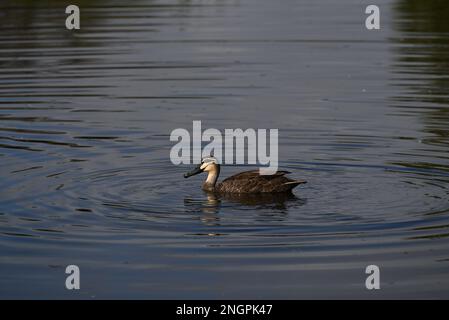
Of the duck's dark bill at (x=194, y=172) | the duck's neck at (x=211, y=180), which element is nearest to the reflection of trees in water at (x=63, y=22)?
the duck's dark bill at (x=194, y=172)

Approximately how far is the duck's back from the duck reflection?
0.06m

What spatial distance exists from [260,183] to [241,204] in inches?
21.1

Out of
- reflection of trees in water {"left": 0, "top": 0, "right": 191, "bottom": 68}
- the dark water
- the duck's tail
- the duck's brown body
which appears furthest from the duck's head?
reflection of trees in water {"left": 0, "top": 0, "right": 191, "bottom": 68}

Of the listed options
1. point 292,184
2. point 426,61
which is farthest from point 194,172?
point 426,61

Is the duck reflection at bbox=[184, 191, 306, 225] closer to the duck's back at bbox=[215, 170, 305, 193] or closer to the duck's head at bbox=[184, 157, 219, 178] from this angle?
the duck's back at bbox=[215, 170, 305, 193]

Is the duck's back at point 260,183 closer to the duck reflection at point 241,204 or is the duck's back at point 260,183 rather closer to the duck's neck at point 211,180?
the duck reflection at point 241,204

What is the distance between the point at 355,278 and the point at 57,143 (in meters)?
7.29

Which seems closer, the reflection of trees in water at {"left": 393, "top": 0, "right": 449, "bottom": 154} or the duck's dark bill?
the duck's dark bill

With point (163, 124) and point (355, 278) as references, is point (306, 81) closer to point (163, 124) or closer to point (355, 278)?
point (163, 124)

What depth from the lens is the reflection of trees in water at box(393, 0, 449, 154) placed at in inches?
724

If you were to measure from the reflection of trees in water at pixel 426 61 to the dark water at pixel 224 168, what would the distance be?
0.06 metres

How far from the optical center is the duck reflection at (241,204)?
1305 centimetres

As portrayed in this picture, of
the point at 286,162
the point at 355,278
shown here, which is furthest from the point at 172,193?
the point at 355,278

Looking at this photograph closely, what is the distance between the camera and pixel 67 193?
13852 mm
